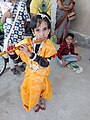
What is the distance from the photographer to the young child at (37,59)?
140 centimetres

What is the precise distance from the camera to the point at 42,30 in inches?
55.2

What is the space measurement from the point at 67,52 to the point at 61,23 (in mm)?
607

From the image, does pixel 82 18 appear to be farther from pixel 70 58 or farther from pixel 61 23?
pixel 70 58

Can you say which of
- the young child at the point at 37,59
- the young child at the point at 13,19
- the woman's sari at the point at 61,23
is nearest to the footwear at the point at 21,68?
the young child at the point at 13,19

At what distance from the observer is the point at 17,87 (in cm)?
209

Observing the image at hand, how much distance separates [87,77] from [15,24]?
1.09 meters

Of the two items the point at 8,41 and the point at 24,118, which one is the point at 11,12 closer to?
the point at 8,41

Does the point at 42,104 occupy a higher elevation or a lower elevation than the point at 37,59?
lower

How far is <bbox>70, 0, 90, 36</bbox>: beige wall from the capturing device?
2.93 m

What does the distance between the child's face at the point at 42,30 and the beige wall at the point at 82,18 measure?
171cm

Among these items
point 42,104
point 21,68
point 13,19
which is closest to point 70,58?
point 21,68

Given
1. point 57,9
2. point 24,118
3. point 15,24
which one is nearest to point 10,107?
Result: point 24,118

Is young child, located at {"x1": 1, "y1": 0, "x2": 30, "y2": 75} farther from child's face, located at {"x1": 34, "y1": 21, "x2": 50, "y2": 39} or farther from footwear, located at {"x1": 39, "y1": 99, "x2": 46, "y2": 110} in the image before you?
footwear, located at {"x1": 39, "y1": 99, "x2": 46, "y2": 110}

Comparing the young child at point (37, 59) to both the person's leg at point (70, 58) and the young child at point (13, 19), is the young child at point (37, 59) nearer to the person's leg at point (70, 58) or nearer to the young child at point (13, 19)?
the young child at point (13, 19)
